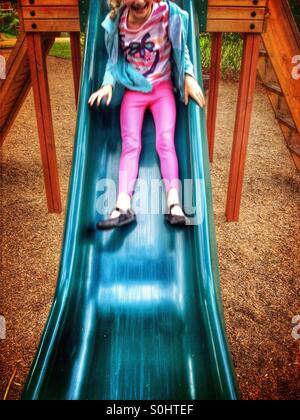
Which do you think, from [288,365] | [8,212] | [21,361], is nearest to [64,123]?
[8,212]

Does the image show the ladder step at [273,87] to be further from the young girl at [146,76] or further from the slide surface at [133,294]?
the young girl at [146,76]

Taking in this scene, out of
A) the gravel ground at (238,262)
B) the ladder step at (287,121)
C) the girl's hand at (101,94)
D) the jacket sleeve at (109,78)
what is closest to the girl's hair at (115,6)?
the jacket sleeve at (109,78)

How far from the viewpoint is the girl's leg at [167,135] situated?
2111mm

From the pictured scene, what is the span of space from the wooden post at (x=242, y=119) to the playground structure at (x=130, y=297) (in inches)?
13.2

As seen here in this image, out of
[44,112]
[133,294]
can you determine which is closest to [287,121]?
[44,112]

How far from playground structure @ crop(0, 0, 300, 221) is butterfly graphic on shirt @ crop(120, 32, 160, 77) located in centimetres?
63

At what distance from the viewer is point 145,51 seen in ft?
7.43

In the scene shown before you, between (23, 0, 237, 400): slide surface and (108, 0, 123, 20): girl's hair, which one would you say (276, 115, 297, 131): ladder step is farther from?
(108, 0, 123, 20): girl's hair

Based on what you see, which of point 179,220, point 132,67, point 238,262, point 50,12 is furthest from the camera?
point 238,262

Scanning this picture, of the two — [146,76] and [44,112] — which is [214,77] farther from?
[44,112]

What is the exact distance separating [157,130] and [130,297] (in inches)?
39.8

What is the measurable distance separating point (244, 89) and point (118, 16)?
112cm

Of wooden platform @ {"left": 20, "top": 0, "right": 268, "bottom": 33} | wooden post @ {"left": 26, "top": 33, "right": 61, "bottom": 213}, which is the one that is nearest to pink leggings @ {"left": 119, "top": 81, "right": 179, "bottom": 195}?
wooden platform @ {"left": 20, "top": 0, "right": 268, "bottom": 33}
